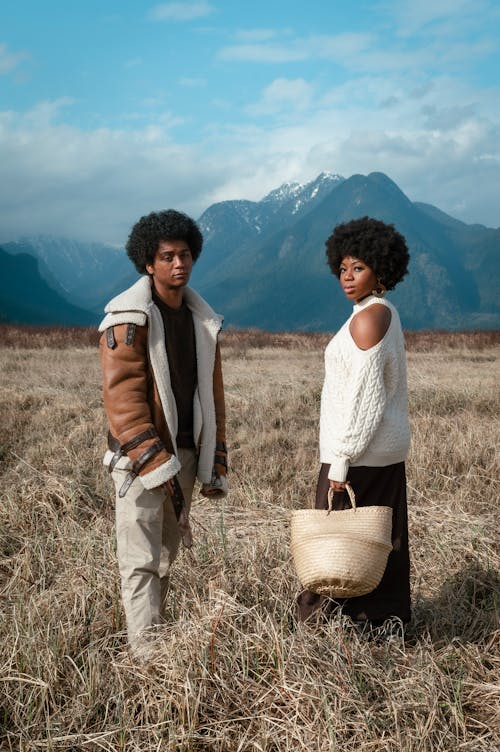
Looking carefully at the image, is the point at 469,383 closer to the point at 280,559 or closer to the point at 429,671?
the point at 280,559

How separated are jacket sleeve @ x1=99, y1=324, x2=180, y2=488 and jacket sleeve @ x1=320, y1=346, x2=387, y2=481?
2.28 ft

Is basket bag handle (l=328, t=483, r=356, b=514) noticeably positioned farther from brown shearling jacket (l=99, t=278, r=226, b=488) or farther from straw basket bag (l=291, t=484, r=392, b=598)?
brown shearling jacket (l=99, t=278, r=226, b=488)

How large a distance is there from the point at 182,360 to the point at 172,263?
42 cm

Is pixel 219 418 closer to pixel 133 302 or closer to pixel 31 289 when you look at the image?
pixel 133 302

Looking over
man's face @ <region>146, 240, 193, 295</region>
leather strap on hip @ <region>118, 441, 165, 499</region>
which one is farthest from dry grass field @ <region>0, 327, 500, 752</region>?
man's face @ <region>146, 240, 193, 295</region>

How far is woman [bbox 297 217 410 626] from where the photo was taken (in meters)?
2.81

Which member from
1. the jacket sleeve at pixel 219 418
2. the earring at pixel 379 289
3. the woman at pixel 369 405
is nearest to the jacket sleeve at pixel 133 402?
the jacket sleeve at pixel 219 418

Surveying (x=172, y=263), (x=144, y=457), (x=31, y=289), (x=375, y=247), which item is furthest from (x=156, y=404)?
(x=31, y=289)

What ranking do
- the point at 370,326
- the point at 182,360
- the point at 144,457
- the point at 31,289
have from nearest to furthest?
the point at 144,457 → the point at 370,326 → the point at 182,360 → the point at 31,289

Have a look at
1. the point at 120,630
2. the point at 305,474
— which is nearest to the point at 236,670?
the point at 120,630

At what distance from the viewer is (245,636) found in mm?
2643

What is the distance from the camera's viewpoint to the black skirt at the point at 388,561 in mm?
2943

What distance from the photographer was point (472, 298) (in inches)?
7219

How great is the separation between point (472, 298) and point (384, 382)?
19116cm
